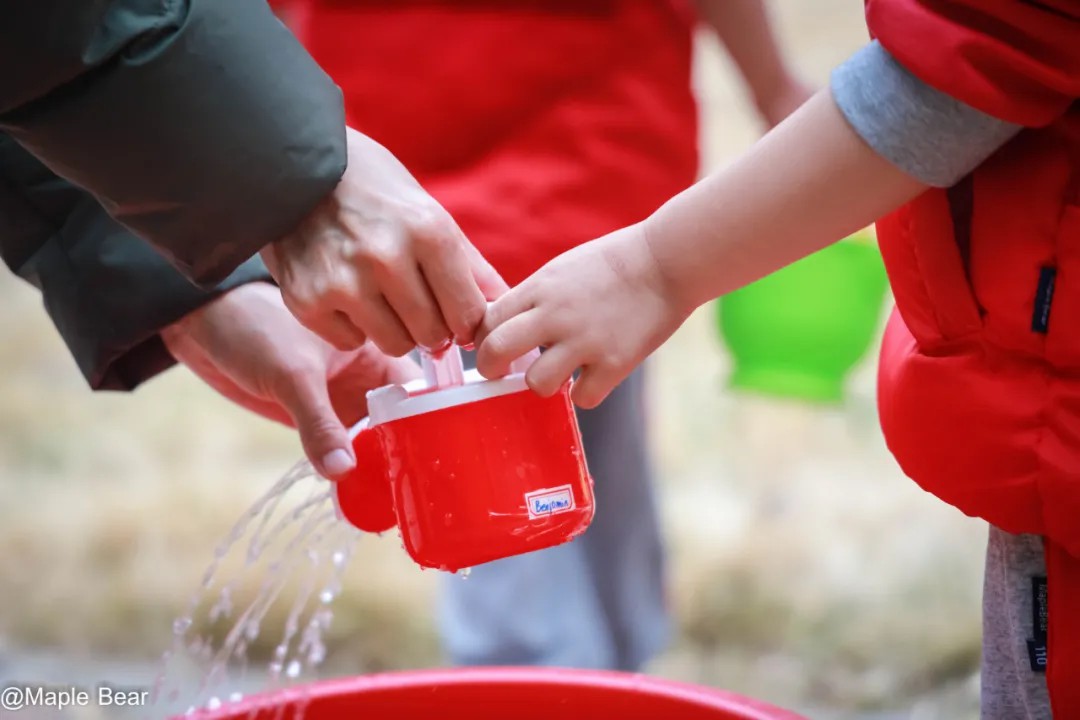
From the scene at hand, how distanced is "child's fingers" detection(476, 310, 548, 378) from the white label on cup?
0.23 feet

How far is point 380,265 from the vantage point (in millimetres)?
656

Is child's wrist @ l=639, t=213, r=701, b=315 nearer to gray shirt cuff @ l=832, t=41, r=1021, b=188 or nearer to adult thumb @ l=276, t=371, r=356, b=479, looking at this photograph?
gray shirt cuff @ l=832, t=41, r=1021, b=188

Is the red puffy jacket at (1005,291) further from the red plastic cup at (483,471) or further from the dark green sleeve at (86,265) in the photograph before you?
the dark green sleeve at (86,265)

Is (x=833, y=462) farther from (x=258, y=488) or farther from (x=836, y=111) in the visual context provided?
(x=836, y=111)

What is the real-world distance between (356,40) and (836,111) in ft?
1.75

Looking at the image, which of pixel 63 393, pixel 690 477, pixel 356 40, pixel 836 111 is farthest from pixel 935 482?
pixel 63 393

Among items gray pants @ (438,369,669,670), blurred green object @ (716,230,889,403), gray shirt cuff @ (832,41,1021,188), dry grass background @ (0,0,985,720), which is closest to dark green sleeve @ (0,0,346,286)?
gray shirt cuff @ (832,41,1021,188)

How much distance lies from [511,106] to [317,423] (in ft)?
1.14

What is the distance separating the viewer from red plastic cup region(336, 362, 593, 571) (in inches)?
25.5

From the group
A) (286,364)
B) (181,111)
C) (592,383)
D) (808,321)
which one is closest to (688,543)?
(808,321)

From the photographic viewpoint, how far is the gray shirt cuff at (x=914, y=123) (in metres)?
0.58


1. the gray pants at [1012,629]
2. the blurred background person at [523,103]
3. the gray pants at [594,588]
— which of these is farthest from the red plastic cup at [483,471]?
the gray pants at [594,588]

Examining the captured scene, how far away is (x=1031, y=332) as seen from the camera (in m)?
0.62

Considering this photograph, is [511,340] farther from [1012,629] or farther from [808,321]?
[808,321]
